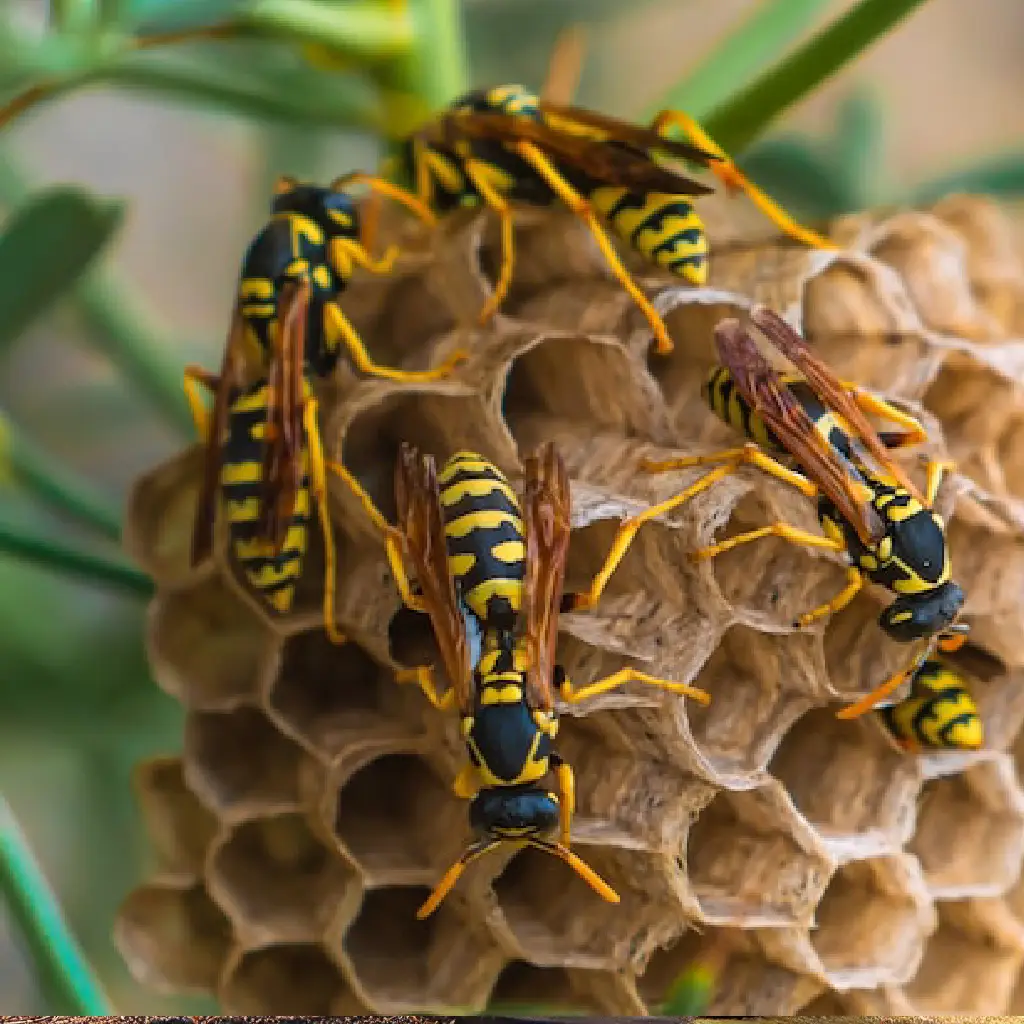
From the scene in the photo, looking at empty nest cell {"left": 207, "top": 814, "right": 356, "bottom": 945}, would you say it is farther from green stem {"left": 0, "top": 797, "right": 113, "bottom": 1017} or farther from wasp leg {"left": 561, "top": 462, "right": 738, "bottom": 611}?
wasp leg {"left": 561, "top": 462, "right": 738, "bottom": 611}

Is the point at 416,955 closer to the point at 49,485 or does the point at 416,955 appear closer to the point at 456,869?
the point at 456,869

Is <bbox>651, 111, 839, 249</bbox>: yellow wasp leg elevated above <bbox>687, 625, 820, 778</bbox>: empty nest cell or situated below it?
above

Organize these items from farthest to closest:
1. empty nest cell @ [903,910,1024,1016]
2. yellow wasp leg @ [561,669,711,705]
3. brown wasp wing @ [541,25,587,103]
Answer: brown wasp wing @ [541,25,587,103] → empty nest cell @ [903,910,1024,1016] → yellow wasp leg @ [561,669,711,705]

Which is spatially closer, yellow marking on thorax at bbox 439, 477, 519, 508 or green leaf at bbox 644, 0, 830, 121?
yellow marking on thorax at bbox 439, 477, 519, 508

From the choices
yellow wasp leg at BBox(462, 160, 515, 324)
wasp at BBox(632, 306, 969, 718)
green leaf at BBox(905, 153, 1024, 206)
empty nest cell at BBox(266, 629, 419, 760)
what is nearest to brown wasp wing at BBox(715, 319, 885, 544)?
wasp at BBox(632, 306, 969, 718)

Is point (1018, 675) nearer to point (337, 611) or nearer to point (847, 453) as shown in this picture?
point (847, 453)

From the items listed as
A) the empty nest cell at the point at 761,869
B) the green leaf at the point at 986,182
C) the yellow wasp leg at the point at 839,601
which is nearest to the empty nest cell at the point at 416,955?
the empty nest cell at the point at 761,869

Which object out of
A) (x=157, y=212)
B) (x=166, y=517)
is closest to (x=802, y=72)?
(x=166, y=517)
